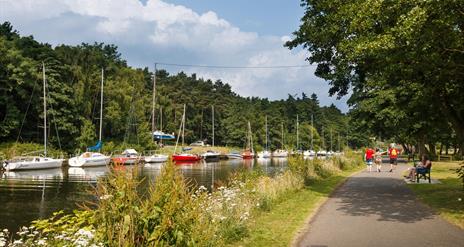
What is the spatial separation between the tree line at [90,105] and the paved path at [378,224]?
1323cm

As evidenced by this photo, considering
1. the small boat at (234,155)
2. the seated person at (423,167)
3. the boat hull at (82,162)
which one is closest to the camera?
the seated person at (423,167)

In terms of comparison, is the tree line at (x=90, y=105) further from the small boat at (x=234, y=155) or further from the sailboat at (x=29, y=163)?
the small boat at (x=234, y=155)

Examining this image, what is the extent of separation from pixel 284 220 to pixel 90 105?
6553 cm

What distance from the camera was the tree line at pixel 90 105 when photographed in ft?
192

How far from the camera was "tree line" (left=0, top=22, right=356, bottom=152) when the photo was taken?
192 feet

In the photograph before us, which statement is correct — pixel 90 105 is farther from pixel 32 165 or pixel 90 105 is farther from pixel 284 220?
pixel 284 220

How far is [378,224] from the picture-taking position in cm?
1196

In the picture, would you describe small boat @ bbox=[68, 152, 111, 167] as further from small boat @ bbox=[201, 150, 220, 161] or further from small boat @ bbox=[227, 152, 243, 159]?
small boat @ bbox=[227, 152, 243, 159]

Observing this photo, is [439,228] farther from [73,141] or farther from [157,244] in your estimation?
[73,141]

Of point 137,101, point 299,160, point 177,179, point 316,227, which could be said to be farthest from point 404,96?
point 137,101

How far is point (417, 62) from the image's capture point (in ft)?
45.3

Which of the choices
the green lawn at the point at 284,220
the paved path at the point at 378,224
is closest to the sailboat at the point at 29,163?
the green lawn at the point at 284,220

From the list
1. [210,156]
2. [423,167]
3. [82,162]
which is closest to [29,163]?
[82,162]

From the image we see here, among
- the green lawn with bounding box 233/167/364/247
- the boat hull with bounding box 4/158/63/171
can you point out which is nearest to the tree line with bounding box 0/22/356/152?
the boat hull with bounding box 4/158/63/171
